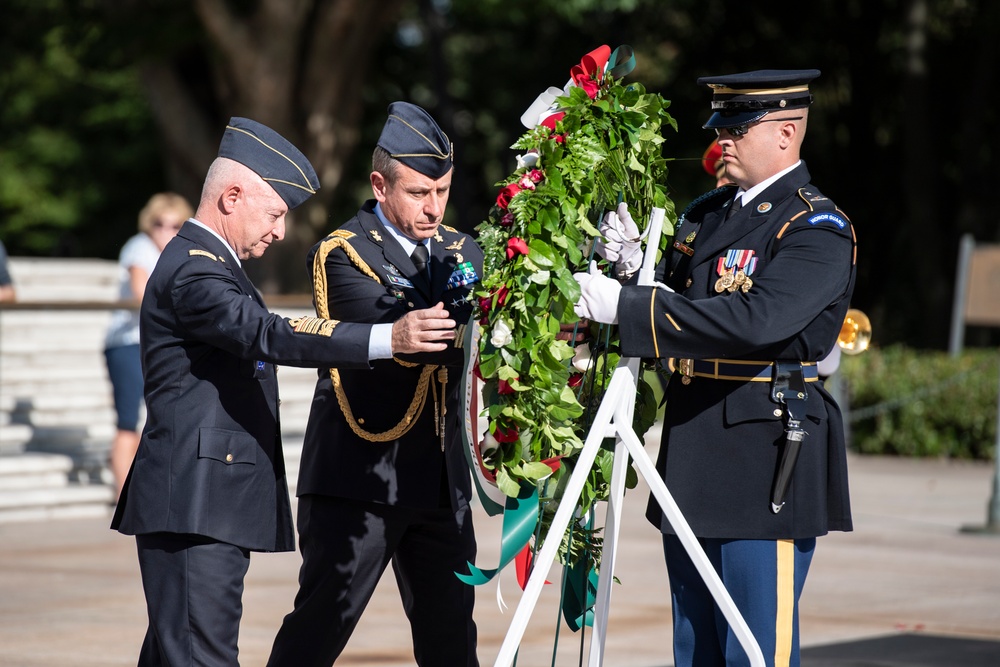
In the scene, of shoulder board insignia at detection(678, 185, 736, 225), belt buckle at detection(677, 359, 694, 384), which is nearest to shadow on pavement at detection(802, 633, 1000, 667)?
belt buckle at detection(677, 359, 694, 384)

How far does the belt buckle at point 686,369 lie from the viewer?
3832 mm

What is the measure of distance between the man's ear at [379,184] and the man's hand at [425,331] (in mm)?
670

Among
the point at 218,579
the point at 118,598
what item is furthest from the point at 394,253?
the point at 118,598

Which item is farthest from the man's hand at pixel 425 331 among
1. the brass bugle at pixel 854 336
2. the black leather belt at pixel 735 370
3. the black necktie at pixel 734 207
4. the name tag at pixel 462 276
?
the brass bugle at pixel 854 336

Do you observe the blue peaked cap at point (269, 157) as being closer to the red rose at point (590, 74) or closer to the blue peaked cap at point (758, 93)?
the red rose at point (590, 74)

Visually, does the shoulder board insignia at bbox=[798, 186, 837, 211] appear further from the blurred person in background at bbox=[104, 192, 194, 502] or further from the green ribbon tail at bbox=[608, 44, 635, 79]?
the blurred person in background at bbox=[104, 192, 194, 502]

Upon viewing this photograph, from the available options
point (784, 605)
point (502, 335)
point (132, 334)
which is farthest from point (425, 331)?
point (132, 334)

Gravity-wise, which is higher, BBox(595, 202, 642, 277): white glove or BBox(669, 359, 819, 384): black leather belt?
BBox(595, 202, 642, 277): white glove

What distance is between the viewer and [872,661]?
574cm

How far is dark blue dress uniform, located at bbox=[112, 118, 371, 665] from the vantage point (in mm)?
3590

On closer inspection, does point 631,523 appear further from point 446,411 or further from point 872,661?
point 446,411

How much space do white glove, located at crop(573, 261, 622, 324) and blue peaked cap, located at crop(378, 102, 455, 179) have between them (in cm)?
73

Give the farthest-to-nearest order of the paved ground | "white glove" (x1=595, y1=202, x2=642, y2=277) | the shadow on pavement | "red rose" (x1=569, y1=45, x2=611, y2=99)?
the paved ground < the shadow on pavement < "white glove" (x1=595, y1=202, x2=642, y2=277) < "red rose" (x1=569, y1=45, x2=611, y2=99)

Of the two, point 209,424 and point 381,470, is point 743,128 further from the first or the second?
point 209,424
